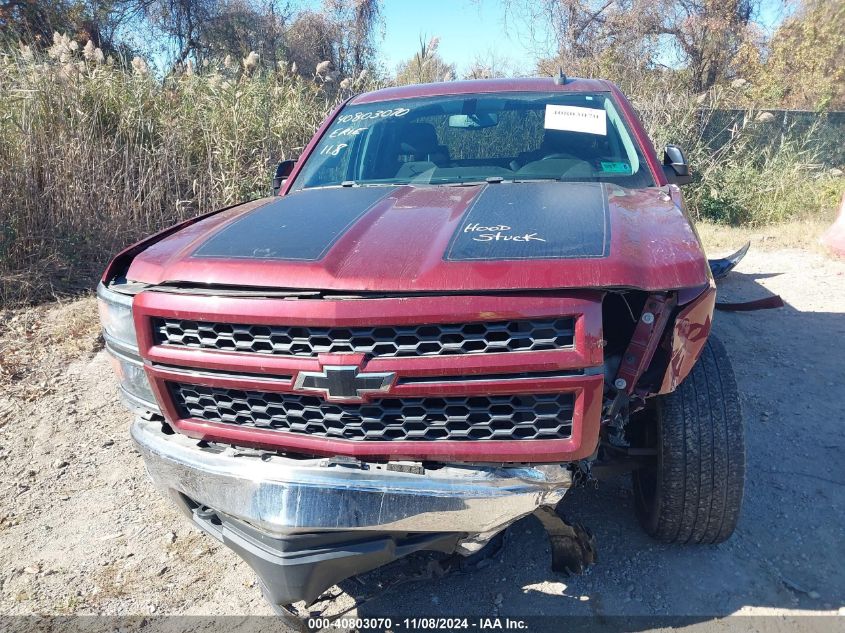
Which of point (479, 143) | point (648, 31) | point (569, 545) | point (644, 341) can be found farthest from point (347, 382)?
point (648, 31)

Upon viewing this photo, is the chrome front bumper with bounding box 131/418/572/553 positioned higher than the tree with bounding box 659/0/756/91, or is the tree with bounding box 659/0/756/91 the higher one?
the tree with bounding box 659/0/756/91

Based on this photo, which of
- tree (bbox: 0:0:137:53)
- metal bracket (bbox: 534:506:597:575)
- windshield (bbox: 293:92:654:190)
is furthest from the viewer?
tree (bbox: 0:0:137:53)

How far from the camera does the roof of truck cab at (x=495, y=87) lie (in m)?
3.22

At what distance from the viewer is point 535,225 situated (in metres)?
1.86

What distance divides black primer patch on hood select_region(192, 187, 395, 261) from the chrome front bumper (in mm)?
613

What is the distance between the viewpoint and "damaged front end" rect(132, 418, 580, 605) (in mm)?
1635

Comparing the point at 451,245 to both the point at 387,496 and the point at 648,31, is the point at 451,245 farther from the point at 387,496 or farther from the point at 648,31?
the point at 648,31

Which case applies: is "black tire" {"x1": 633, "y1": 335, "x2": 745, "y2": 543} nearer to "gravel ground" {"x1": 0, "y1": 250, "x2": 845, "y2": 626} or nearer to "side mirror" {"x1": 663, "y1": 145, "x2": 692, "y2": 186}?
"gravel ground" {"x1": 0, "y1": 250, "x2": 845, "y2": 626}

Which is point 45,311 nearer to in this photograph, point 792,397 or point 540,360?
point 540,360

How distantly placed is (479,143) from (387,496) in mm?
2015

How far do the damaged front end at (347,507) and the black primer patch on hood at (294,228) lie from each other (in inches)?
24.0

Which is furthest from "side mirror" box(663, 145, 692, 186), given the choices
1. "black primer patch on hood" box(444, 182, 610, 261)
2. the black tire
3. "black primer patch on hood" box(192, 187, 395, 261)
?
"black primer patch on hood" box(192, 187, 395, 261)

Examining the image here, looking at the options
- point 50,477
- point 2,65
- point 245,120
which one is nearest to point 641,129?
point 50,477

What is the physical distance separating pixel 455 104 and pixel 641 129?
0.97 m
